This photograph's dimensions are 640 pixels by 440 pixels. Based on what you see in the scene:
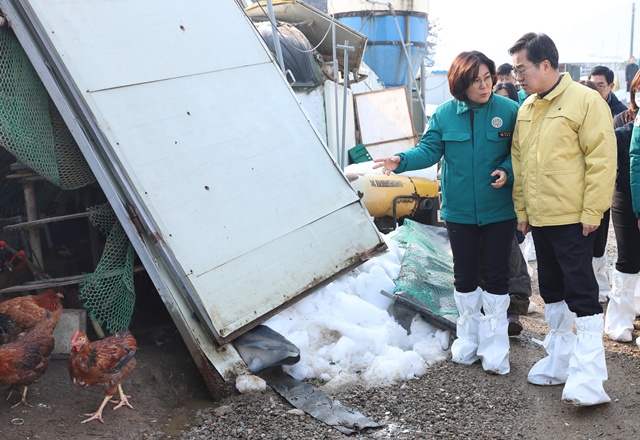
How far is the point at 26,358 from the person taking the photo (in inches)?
165

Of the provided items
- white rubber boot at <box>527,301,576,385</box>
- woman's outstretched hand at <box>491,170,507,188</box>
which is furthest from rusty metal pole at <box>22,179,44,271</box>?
white rubber boot at <box>527,301,576,385</box>

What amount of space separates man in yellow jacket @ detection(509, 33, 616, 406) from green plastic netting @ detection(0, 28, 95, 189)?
10.1 feet

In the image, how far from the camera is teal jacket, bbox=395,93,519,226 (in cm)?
451

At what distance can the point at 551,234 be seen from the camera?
4.08 metres

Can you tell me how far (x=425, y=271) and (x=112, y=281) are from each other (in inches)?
109

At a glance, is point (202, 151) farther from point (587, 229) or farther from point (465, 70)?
point (587, 229)

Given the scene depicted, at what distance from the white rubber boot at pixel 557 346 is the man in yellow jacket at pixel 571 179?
0.52ft

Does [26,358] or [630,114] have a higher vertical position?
[630,114]

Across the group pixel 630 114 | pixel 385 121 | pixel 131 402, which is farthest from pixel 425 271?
pixel 385 121

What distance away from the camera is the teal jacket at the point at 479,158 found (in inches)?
178

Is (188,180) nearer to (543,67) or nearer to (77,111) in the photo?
(77,111)

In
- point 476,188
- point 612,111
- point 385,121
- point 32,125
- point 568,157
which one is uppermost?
point 32,125

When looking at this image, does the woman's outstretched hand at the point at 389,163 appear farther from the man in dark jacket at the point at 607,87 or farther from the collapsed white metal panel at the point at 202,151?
the man in dark jacket at the point at 607,87

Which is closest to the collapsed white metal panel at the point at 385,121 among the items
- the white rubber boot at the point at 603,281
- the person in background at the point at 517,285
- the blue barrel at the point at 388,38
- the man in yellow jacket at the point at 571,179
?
the blue barrel at the point at 388,38
